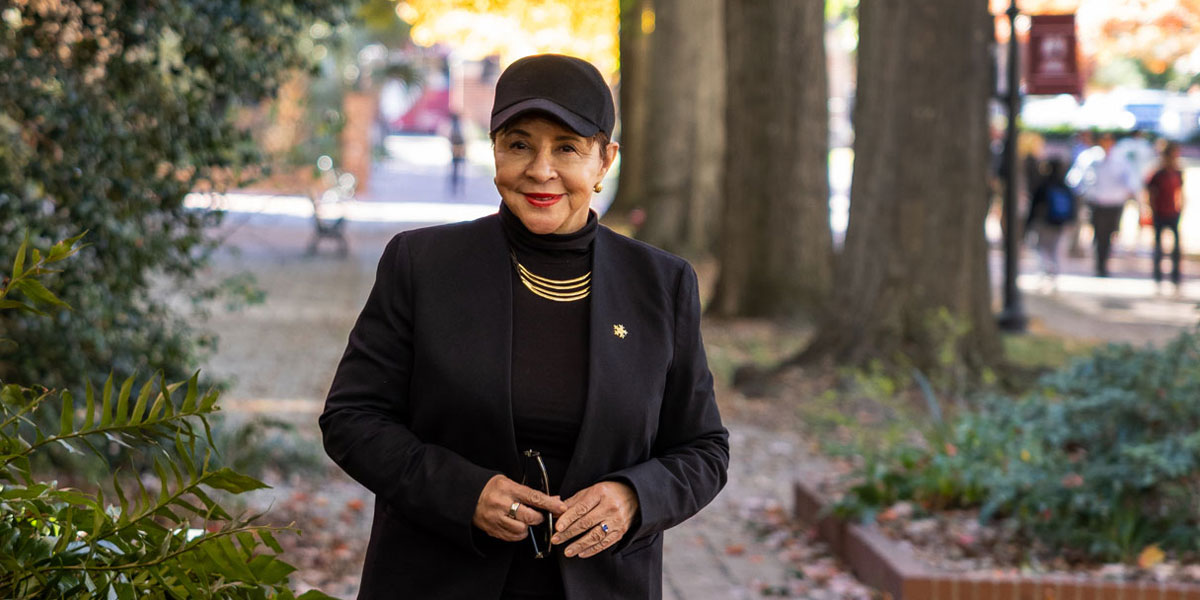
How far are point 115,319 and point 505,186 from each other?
3.79 meters

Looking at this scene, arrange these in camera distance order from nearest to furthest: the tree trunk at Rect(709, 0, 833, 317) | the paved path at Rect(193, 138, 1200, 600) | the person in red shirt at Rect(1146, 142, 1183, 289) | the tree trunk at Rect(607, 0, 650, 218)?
the paved path at Rect(193, 138, 1200, 600) → the tree trunk at Rect(709, 0, 833, 317) → the person in red shirt at Rect(1146, 142, 1183, 289) → the tree trunk at Rect(607, 0, 650, 218)

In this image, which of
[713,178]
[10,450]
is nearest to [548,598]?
[10,450]

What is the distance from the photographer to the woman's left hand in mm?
2668

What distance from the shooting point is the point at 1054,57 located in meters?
16.7

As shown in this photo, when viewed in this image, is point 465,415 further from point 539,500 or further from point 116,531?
point 116,531

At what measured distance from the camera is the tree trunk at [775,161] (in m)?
15.3

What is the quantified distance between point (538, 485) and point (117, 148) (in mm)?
3631

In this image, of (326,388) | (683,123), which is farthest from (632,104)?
(326,388)

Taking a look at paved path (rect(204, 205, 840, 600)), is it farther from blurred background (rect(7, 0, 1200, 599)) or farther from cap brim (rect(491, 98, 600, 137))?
cap brim (rect(491, 98, 600, 137))

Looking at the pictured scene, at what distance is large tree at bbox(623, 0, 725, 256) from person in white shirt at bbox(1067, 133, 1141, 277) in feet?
17.4

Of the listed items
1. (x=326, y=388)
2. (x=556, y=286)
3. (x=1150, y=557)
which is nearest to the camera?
(x=556, y=286)

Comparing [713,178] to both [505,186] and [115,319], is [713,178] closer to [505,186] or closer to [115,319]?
[115,319]

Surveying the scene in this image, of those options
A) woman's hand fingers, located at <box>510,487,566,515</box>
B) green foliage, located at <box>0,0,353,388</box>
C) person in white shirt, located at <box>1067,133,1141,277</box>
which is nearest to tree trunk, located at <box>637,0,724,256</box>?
person in white shirt, located at <box>1067,133,1141,277</box>

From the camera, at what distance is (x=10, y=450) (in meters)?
2.38
